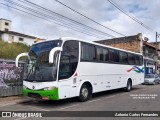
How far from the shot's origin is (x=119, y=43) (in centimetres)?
4988

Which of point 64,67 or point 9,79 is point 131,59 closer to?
point 64,67

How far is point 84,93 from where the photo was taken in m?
12.2

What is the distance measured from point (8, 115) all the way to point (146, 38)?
44.5 m

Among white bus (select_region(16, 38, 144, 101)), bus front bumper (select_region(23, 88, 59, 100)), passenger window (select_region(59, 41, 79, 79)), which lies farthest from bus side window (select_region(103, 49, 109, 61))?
bus front bumper (select_region(23, 88, 59, 100))

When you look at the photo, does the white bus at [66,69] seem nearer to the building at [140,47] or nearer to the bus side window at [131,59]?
the bus side window at [131,59]

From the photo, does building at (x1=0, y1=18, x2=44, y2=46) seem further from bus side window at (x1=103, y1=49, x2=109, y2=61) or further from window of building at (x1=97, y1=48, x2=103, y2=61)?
window of building at (x1=97, y1=48, x2=103, y2=61)

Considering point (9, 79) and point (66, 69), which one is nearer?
point (66, 69)

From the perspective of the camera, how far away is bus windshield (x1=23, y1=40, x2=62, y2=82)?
10336 millimetres

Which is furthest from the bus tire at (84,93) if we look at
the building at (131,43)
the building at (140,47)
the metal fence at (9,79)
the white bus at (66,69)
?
the building at (131,43)

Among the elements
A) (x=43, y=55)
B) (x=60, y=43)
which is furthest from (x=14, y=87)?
(x=60, y=43)

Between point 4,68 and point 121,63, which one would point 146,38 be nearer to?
point 121,63

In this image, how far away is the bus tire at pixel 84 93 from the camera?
11955 mm

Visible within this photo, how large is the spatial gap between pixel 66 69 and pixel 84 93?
215cm

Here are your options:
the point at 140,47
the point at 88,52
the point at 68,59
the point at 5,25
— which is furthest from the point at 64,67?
the point at 5,25
